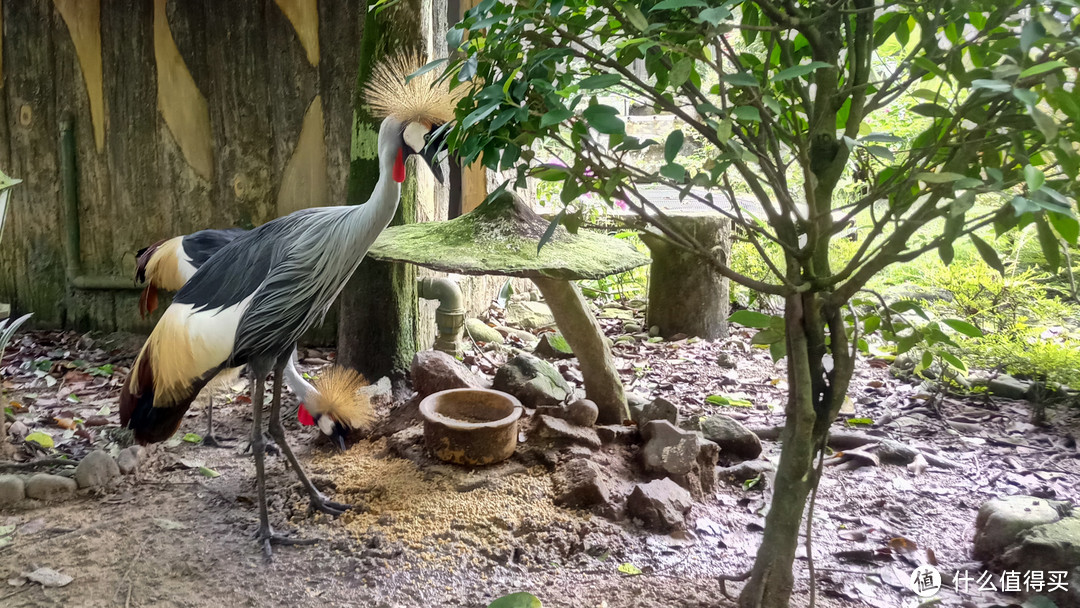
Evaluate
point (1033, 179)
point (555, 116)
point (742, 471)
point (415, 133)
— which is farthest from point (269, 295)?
point (1033, 179)

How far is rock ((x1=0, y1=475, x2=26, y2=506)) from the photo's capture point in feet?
7.21

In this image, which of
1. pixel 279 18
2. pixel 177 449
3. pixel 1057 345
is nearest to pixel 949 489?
pixel 1057 345

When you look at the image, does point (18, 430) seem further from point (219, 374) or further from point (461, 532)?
point (461, 532)

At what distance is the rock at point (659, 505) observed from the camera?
2.15 metres

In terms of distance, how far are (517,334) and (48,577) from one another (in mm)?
2926

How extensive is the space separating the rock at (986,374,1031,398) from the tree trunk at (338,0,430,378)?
279 cm

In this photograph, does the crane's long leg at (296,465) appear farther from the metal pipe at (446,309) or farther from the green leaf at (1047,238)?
the green leaf at (1047,238)

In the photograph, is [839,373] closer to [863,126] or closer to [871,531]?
[863,126]

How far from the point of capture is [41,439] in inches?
106

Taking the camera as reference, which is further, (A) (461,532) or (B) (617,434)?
(B) (617,434)

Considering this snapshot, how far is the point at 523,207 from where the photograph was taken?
2.37 metres

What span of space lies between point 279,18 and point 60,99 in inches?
53.5

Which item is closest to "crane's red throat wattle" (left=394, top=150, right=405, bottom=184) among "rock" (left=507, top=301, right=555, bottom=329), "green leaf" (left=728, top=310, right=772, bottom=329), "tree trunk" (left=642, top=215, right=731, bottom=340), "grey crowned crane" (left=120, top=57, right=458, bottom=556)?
"grey crowned crane" (left=120, top=57, right=458, bottom=556)

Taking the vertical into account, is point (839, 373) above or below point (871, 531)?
above
